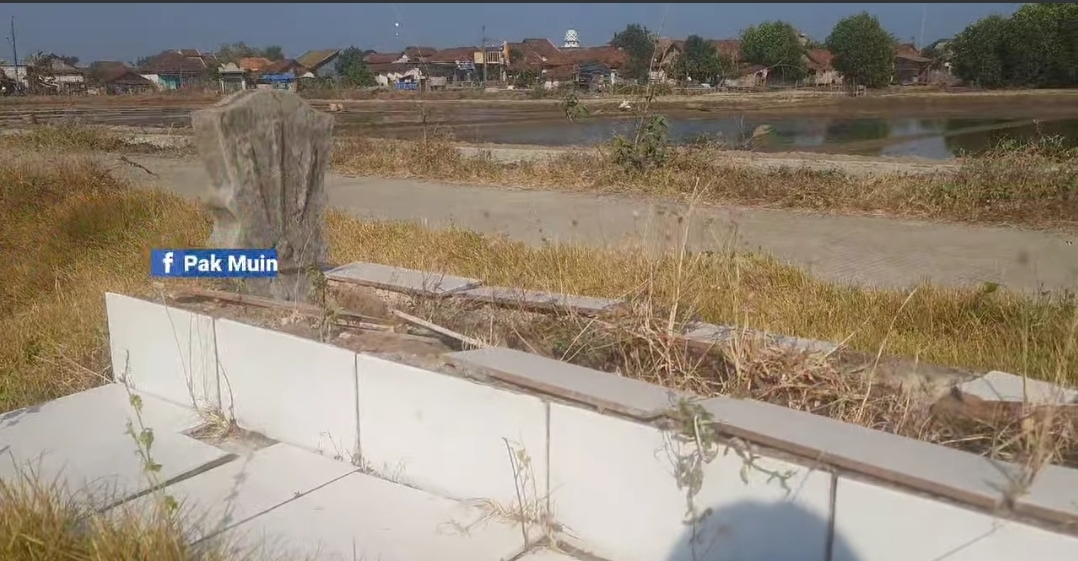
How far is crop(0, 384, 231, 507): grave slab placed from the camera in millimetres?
3270

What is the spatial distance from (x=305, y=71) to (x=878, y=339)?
50.5 metres

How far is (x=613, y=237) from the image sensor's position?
24.6ft

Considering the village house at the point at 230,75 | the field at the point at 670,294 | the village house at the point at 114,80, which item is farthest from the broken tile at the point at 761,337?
the village house at the point at 114,80

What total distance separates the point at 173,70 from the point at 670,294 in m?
58.7

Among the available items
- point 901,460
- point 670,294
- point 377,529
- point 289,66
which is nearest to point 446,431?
point 377,529

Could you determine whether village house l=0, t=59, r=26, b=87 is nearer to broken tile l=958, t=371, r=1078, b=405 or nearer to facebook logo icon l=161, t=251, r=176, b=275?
facebook logo icon l=161, t=251, r=176, b=275

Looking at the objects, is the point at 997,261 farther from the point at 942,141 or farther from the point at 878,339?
the point at 942,141

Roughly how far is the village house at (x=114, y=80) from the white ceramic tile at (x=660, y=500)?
64337mm

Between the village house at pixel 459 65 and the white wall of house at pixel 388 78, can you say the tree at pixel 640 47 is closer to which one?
the village house at pixel 459 65

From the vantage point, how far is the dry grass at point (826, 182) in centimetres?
869

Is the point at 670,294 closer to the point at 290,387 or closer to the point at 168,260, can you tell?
the point at 290,387

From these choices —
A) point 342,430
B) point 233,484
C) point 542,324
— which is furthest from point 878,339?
point 233,484

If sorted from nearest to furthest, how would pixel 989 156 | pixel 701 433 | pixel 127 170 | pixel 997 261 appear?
1. pixel 701 433
2. pixel 997 261
3. pixel 989 156
4. pixel 127 170

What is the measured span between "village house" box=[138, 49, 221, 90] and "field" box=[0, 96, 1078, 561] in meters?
38.5
